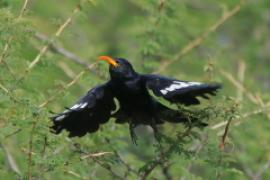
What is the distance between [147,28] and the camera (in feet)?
20.2

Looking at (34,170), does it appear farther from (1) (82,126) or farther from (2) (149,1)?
(2) (149,1)

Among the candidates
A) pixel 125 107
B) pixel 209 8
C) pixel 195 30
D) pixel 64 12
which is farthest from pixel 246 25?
pixel 125 107

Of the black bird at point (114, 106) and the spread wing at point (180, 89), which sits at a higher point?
the black bird at point (114, 106)

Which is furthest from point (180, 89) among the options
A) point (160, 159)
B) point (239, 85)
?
point (239, 85)

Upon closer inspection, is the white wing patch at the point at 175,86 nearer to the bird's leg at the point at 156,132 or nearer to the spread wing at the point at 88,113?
the bird's leg at the point at 156,132

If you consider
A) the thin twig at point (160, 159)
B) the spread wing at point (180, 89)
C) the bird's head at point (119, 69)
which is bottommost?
the thin twig at point (160, 159)

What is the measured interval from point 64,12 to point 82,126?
6076mm

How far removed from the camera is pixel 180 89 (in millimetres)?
4379

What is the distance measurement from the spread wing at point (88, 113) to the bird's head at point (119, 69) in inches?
4.0

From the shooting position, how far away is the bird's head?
491 cm

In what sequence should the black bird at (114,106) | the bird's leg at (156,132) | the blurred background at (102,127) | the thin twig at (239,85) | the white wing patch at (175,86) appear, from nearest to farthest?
the blurred background at (102,127) < the white wing patch at (175,86) < the bird's leg at (156,132) < the black bird at (114,106) < the thin twig at (239,85)

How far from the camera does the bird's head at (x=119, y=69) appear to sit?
4906 mm

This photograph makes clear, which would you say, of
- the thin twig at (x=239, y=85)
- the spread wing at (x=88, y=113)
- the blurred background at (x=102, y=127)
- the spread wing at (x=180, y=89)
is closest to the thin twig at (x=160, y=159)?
the blurred background at (x=102, y=127)

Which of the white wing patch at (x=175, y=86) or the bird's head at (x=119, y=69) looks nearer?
the white wing patch at (x=175, y=86)
